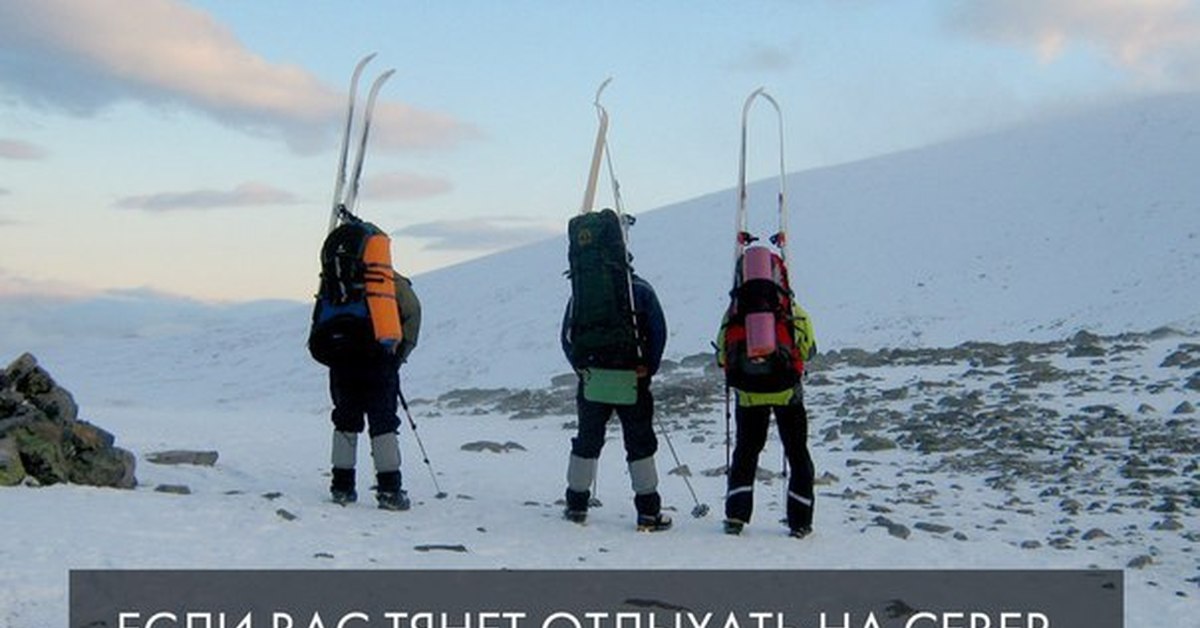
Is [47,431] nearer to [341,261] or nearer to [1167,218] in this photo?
[341,261]

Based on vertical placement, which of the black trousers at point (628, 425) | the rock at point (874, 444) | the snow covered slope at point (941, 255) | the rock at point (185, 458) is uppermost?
the snow covered slope at point (941, 255)

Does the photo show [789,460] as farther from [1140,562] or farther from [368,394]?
[368,394]

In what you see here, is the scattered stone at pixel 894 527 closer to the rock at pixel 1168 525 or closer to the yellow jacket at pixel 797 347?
the yellow jacket at pixel 797 347

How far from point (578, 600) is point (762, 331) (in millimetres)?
3049

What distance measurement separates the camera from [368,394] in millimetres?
10109

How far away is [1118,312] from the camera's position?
37.5m

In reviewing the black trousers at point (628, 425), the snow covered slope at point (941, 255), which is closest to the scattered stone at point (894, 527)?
the black trousers at point (628, 425)

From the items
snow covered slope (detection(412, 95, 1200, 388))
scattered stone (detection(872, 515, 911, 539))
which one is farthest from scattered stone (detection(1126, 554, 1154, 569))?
snow covered slope (detection(412, 95, 1200, 388))

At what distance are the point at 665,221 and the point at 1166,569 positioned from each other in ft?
176

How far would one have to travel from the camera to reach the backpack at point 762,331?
937cm

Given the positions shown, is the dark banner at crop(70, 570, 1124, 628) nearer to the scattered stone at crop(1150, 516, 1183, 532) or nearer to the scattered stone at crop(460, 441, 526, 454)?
the scattered stone at crop(1150, 516, 1183, 532)

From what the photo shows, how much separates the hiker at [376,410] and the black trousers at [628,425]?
1600mm

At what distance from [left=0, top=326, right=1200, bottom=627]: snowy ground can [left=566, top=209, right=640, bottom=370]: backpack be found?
1477mm

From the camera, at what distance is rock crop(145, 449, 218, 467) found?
43.2 ft
